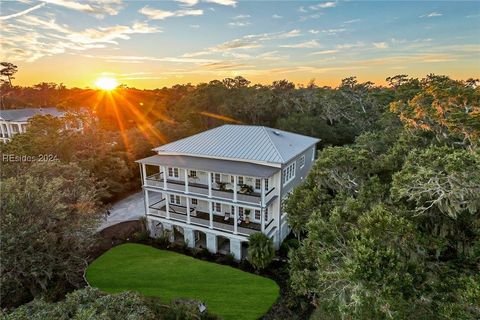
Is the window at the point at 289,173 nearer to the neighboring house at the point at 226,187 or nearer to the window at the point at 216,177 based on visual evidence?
the neighboring house at the point at 226,187

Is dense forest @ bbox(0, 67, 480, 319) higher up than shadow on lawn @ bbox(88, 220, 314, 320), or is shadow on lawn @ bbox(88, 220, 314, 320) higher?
dense forest @ bbox(0, 67, 480, 319)

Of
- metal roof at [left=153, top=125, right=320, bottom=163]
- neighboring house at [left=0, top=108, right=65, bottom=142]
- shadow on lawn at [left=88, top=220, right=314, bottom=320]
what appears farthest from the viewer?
neighboring house at [left=0, top=108, right=65, bottom=142]

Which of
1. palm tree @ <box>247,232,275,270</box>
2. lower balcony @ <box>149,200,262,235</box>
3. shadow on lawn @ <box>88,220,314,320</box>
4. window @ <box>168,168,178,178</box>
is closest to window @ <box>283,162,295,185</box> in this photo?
lower balcony @ <box>149,200,262,235</box>

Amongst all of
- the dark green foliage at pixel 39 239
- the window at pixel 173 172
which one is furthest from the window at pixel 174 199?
the dark green foliage at pixel 39 239

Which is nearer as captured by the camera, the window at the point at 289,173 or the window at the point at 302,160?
the window at the point at 289,173

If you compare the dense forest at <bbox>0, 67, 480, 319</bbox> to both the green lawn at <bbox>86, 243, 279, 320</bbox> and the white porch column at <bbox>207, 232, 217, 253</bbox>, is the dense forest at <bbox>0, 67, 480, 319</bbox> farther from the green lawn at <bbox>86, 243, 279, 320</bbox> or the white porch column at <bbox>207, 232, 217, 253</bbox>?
the white porch column at <bbox>207, 232, 217, 253</bbox>

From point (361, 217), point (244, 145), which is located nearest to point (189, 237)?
point (244, 145)

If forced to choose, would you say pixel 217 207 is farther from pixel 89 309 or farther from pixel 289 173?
pixel 89 309

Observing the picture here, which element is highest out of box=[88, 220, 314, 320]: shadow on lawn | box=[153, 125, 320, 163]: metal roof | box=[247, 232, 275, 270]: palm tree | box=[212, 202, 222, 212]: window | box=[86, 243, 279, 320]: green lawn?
box=[153, 125, 320, 163]: metal roof
